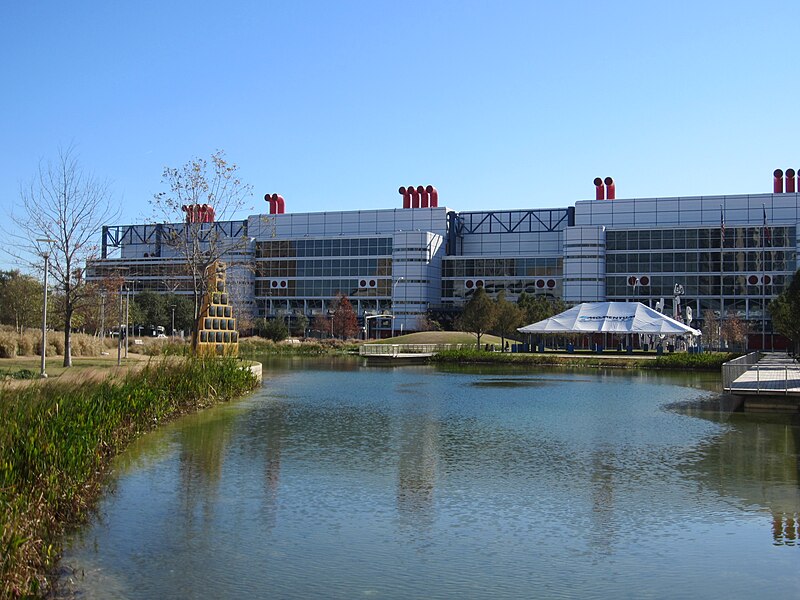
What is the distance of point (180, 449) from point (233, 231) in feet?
384

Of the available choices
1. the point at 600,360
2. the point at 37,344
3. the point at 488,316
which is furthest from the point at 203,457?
the point at 488,316

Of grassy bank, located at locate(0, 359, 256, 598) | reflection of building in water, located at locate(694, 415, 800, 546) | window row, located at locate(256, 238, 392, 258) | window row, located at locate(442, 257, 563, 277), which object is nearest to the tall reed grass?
grassy bank, located at locate(0, 359, 256, 598)

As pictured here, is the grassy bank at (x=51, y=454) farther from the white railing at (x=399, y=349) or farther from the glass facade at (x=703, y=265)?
the glass facade at (x=703, y=265)

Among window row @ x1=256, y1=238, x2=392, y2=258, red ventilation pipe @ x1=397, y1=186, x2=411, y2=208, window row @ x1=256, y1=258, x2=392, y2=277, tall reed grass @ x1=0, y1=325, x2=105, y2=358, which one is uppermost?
red ventilation pipe @ x1=397, y1=186, x2=411, y2=208

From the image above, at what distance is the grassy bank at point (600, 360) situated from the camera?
2256 inches

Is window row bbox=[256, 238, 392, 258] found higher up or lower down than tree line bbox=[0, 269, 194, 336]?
higher up

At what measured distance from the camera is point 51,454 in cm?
1272

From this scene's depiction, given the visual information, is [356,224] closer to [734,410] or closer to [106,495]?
[734,410]

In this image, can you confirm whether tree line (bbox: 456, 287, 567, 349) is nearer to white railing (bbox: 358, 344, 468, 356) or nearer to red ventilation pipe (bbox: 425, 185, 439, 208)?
white railing (bbox: 358, 344, 468, 356)

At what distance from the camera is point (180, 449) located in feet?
64.6

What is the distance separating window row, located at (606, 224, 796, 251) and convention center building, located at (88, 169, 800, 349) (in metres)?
0.13

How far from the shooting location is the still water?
10.6 m

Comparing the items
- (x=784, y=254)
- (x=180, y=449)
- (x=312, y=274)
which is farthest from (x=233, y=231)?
(x=180, y=449)

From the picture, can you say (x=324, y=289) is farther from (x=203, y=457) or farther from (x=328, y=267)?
(x=203, y=457)
